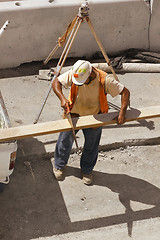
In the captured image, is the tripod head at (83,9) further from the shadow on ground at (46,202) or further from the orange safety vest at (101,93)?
the shadow on ground at (46,202)

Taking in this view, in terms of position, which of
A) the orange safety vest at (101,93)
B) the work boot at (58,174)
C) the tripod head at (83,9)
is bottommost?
the work boot at (58,174)

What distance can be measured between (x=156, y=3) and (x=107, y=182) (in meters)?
4.52

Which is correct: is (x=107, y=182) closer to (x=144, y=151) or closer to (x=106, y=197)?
(x=106, y=197)

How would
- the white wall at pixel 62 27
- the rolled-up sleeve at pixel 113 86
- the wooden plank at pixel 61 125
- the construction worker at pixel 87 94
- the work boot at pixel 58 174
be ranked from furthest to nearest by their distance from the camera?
the white wall at pixel 62 27 < the work boot at pixel 58 174 < the rolled-up sleeve at pixel 113 86 < the construction worker at pixel 87 94 < the wooden plank at pixel 61 125

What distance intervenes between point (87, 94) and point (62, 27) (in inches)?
143

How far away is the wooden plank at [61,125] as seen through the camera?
19.6ft

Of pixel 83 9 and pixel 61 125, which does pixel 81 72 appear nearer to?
pixel 61 125

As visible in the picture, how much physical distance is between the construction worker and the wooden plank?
0.57 ft

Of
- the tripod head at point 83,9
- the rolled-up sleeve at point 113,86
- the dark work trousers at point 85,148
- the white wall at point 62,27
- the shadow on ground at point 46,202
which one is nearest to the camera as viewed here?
the rolled-up sleeve at point 113,86

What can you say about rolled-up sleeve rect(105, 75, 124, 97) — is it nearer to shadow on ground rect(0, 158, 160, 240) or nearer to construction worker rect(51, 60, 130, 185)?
construction worker rect(51, 60, 130, 185)

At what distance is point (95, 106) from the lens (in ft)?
21.6

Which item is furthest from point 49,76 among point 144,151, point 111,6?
point 144,151

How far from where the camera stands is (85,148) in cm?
699

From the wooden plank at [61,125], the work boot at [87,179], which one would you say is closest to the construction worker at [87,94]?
the wooden plank at [61,125]
